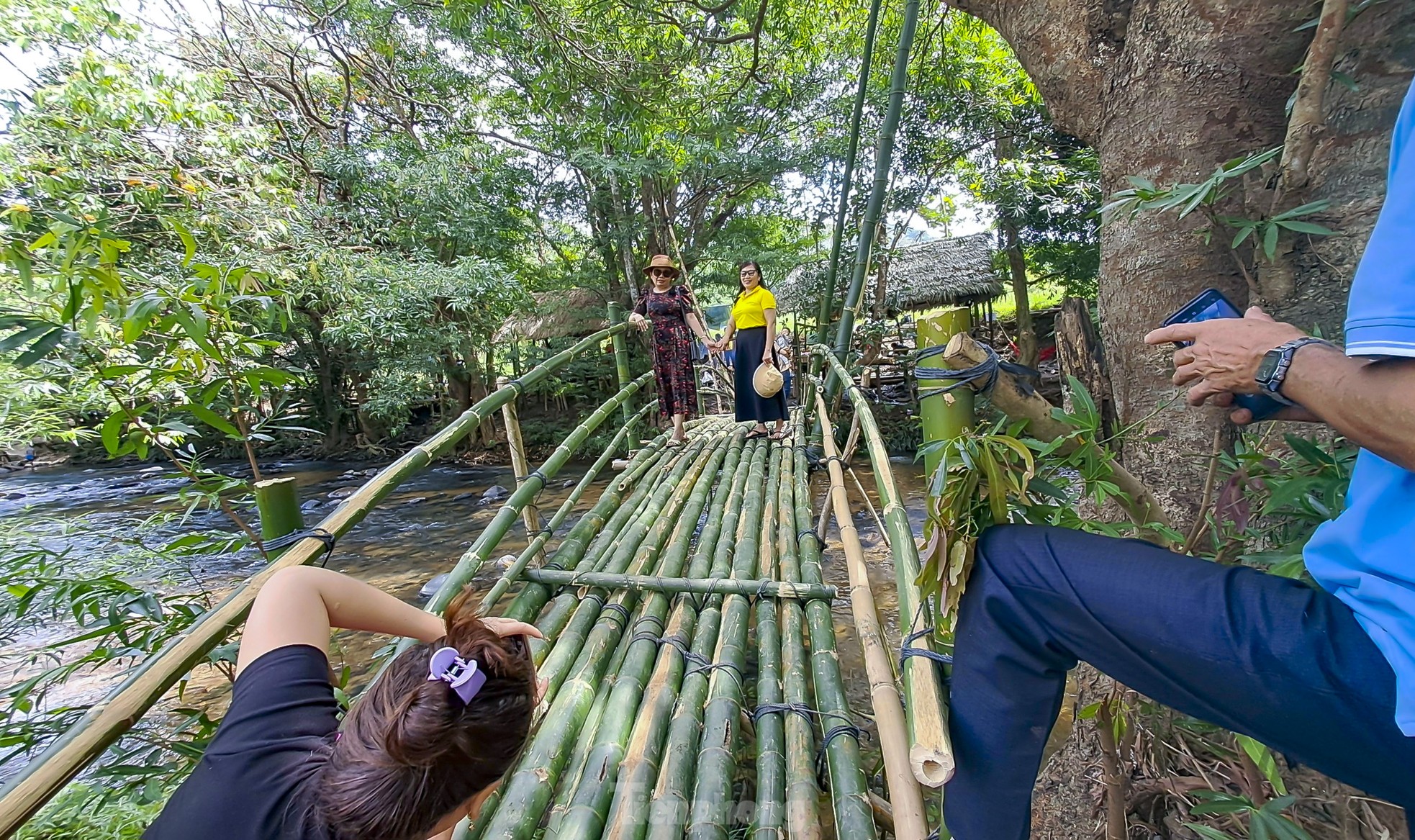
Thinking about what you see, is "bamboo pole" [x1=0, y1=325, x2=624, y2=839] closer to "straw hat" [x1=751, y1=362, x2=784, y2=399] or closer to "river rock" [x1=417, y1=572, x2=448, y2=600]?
"straw hat" [x1=751, y1=362, x2=784, y2=399]

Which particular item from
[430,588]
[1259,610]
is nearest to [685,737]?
[1259,610]

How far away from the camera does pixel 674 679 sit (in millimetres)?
1659

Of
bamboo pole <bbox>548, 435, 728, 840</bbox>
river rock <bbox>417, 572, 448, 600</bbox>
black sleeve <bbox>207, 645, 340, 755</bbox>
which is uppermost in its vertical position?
black sleeve <bbox>207, 645, 340, 755</bbox>

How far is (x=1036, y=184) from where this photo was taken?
6.83 m

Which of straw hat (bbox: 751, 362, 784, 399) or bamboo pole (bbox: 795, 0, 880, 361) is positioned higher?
bamboo pole (bbox: 795, 0, 880, 361)

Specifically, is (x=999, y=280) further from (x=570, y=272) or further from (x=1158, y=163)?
(x=1158, y=163)

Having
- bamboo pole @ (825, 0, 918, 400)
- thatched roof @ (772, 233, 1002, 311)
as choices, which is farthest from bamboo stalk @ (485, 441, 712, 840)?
thatched roof @ (772, 233, 1002, 311)

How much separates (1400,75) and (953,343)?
3.15 ft

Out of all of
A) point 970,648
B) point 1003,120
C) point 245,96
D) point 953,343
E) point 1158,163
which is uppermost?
point 245,96

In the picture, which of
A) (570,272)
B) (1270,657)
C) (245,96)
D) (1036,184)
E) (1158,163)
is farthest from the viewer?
(570,272)

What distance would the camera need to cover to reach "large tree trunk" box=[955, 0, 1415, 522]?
991mm

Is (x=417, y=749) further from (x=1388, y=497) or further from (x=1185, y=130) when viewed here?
(x=1185, y=130)

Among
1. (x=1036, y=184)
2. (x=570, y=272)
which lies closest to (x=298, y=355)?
(x=570, y=272)

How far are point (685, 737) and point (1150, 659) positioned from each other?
107 centimetres
